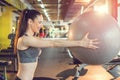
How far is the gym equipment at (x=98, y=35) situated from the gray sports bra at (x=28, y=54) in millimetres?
329

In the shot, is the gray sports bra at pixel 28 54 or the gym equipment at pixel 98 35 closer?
the gym equipment at pixel 98 35

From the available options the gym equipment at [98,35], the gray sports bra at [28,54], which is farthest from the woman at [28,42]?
the gym equipment at [98,35]

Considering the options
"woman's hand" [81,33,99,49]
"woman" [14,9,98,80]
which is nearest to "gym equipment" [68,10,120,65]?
"woman's hand" [81,33,99,49]

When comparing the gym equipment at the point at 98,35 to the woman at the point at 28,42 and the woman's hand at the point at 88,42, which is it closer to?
the woman's hand at the point at 88,42

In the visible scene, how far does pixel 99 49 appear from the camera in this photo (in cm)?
171

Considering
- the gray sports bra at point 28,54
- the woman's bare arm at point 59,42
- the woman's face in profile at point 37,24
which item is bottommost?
the gray sports bra at point 28,54

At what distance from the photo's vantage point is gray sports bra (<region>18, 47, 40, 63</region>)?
1933 millimetres

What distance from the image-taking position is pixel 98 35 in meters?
1.71

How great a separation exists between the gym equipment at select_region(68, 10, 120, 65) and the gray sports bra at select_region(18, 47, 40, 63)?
0.33m

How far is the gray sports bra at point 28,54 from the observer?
193cm

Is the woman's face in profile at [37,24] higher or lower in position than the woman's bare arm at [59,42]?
higher

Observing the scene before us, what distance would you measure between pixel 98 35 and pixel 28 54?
0.60 metres

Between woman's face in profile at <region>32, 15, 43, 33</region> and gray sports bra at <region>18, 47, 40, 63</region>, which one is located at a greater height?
woman's face in profile at <region>32, 15, 43, 33</region>

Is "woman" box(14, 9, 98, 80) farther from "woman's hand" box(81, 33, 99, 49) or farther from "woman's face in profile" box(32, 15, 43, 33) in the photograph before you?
"woman's hand" box(81, 33, 99, 49)
